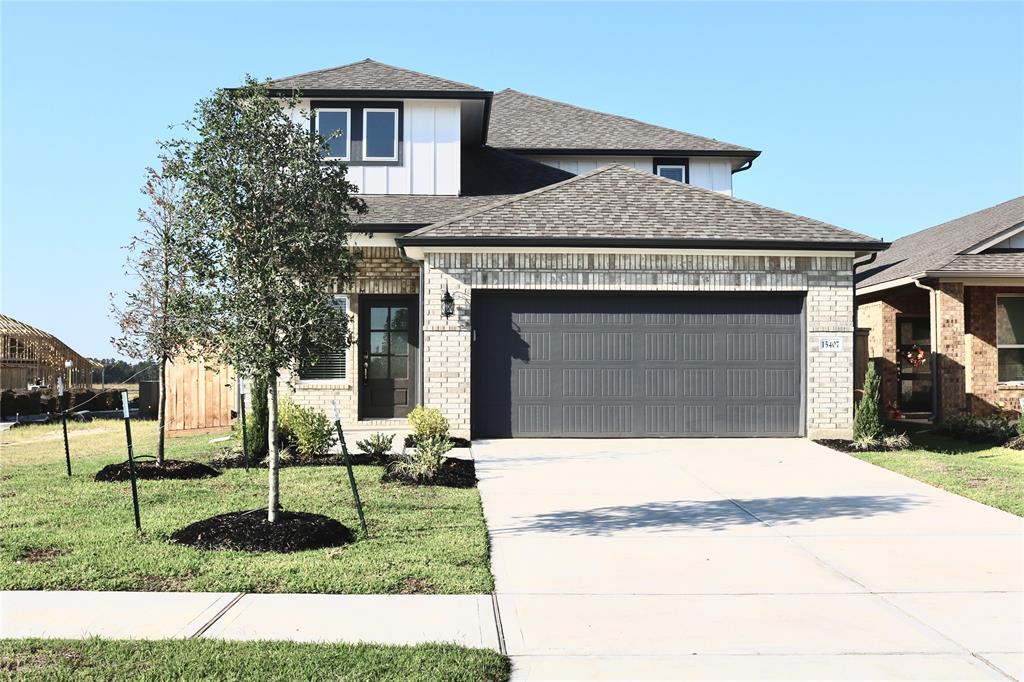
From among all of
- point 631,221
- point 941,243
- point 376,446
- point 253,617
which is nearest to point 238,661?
point 253,617

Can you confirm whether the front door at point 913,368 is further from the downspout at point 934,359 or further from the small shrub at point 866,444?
the small shrub at point 866,444

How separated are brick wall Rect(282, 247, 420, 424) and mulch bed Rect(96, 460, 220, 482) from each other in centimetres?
564

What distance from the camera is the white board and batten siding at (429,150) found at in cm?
1750

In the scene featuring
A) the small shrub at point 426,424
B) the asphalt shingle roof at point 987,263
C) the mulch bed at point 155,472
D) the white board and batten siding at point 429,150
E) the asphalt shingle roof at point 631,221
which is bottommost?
the mulch bed at point 155,472

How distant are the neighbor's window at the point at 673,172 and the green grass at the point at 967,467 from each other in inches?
341

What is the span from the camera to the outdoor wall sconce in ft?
46.5

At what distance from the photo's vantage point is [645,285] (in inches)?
567

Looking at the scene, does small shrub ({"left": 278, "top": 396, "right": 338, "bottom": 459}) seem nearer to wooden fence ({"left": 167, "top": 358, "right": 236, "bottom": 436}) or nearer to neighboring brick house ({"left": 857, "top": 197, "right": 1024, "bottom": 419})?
wooden fence ({"left": 167, "top": 358, "right": 236, "bottom": 436})

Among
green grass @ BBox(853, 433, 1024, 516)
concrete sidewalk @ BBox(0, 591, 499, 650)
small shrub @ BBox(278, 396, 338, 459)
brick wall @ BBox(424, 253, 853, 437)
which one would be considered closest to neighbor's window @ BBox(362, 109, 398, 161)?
brick wall @ BBox(424, 253, 853, 437)

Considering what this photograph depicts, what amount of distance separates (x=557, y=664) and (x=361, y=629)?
122 centimetres

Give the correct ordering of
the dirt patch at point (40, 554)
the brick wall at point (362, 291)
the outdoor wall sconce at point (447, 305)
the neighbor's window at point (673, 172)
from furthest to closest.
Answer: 1. the neighbor's window at point (673, 172)
2. the brick wall at point (362, 291)
3. the outdoor wall sconce at point (447, 305)
4. the dirt patch at point (40, 554)

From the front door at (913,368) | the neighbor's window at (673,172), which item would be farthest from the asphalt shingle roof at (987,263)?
the neighbor's window at (673,172)

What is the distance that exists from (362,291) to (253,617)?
11829 mm

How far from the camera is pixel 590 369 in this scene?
14.5 meters
